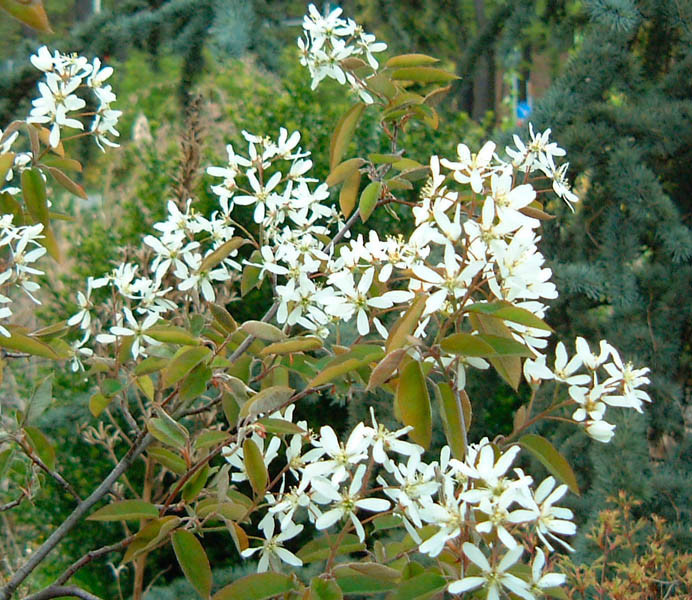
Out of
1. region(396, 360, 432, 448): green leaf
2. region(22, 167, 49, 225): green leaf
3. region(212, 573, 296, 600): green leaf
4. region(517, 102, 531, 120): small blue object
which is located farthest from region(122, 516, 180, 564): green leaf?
region(517, 102, 531, 120): small blue object

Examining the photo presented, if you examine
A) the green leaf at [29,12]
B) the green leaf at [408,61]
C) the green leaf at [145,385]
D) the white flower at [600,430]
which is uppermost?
the green leaf at [29,12]

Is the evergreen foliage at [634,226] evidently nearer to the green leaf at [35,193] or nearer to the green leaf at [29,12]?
the green leaf at [35,193]

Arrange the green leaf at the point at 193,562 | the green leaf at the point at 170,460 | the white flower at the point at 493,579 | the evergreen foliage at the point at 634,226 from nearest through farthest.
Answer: the white flower at the point at 493,579
the green leaf at the point at 193,562
the green leaf at the point at 170,460
the evergreen foliage at the point at 634,226

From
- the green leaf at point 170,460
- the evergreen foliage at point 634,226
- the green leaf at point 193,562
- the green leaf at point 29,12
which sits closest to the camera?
the green leaf at point 29,12

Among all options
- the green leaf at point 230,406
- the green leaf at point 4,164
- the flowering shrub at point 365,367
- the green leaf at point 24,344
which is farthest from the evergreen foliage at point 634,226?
the green leaf at point 4,164

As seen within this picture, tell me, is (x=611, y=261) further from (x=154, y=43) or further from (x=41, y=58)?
(x=154, y=43)

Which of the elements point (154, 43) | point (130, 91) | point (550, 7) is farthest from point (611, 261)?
point (130, 91)

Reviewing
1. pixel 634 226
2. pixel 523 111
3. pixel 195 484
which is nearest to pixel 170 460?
pixel 195 484
